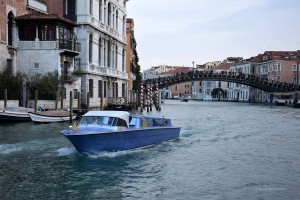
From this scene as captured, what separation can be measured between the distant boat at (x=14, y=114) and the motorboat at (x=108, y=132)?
8.75 m

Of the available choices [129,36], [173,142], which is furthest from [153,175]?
[129,36]

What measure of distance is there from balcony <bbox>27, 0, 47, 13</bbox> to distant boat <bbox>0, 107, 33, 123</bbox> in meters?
8.20

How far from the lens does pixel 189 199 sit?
7852mm

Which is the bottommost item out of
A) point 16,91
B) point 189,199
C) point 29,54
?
point 189,199

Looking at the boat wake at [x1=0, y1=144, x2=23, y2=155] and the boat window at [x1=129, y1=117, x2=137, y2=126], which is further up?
the boat window at [x1=129, y1=117, x2=137, y2=126]

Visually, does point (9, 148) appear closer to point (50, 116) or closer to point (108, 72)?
point (50, 116)

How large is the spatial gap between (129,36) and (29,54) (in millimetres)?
17196

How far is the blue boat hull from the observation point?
11.3 m

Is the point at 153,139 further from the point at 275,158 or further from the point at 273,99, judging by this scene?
the point at 273,99

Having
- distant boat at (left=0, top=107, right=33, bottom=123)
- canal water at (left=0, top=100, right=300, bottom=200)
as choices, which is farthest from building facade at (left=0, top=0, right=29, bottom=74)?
canal water at (left=0, top=100, right=300, bottom=200)

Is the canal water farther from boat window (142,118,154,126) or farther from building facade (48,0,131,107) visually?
building facade (48,0,131,107)

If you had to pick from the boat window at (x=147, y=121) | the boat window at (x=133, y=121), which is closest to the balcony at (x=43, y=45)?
→ the boat window at (x=147, y=121)

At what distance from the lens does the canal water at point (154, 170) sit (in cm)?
823

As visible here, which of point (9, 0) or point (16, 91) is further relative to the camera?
point (9, 0)
